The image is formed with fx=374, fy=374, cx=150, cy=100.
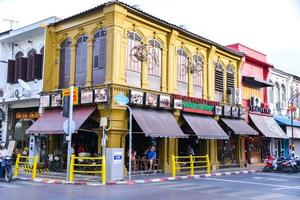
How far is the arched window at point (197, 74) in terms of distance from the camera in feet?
80.0

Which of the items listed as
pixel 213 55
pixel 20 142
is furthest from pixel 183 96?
pixel 20 142

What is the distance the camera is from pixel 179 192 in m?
13.4

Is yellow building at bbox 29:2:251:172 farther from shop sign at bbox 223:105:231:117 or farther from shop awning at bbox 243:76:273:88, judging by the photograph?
shop awning at bbox 243:76:273:88

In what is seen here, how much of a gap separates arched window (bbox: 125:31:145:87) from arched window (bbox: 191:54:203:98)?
4.93m

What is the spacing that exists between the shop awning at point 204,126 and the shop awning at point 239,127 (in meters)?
1.48

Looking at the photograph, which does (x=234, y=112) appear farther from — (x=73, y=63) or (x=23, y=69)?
(x=23, y=69)

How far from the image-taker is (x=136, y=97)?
19.1m

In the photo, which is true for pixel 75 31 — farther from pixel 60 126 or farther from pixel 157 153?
pixel 157 153

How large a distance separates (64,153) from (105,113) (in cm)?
437

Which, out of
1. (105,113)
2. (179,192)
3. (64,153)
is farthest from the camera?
(64,153)

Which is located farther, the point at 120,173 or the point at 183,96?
the point at 183,96

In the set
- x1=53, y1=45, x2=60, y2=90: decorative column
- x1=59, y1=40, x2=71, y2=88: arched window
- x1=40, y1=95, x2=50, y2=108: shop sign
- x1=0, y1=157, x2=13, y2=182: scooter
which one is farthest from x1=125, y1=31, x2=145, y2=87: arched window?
x1=0, y1=157, x2=13, y2=182: scooter

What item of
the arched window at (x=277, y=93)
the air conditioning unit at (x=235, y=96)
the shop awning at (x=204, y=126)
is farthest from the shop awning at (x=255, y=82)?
→ the shop awning at (x=204, y=126)

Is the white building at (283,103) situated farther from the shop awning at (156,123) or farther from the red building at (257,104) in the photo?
the shop awning at (156,123)
